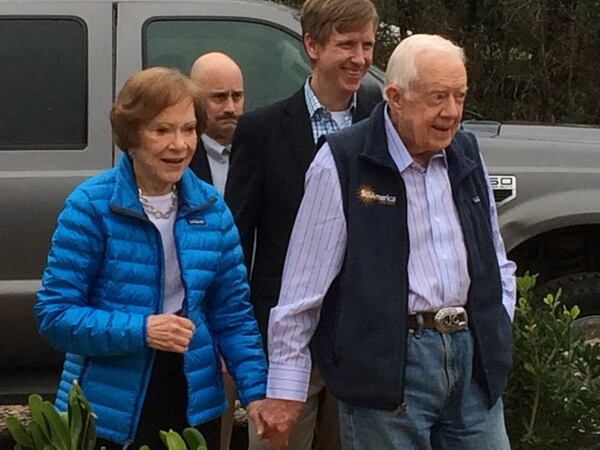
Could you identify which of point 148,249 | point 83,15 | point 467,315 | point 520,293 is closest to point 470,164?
point 467,315

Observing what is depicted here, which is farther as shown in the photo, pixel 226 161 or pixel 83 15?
pixel 83 15

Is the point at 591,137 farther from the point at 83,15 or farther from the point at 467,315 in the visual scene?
the point at 467,315

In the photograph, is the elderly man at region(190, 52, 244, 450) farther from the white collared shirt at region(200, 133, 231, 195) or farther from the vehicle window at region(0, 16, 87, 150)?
the vehicle window at region(0, 16, 87, 150)

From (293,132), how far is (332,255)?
0.83 metres

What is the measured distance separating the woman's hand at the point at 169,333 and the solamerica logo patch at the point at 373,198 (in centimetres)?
53

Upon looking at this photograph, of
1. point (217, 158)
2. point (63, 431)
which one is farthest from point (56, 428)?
point (217, 158)

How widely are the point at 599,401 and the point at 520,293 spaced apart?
0.46 metres

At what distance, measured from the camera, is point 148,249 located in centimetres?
314

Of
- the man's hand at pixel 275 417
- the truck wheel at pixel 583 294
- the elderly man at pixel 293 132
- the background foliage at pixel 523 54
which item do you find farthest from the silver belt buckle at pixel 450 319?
the background foliage at pixel 523 54

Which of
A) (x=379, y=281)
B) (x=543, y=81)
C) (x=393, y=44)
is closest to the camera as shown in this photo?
(x=379, y=281)

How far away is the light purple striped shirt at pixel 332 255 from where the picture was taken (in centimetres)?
306

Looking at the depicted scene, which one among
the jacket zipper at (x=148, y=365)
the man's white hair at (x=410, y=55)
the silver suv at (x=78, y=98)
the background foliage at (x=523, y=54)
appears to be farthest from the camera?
the background foliage at (x=523, y=54)

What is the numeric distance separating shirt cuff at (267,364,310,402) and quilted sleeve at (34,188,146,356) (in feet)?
1.22

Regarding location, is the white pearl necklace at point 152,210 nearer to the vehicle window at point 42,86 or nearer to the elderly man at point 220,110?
the elderly man at point 220,110
